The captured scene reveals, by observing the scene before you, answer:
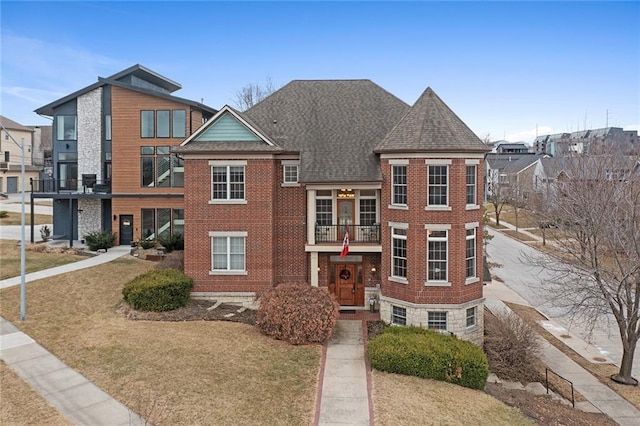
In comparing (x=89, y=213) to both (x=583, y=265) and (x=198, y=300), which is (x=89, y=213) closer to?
(x=198, y=300)

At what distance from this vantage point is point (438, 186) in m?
19.0

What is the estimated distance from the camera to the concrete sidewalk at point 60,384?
1109 cm

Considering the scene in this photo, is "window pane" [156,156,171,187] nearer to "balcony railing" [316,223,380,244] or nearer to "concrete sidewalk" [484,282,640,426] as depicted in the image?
"balcony railing" [316,223,380,244]

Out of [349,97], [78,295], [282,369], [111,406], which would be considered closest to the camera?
[111,406]

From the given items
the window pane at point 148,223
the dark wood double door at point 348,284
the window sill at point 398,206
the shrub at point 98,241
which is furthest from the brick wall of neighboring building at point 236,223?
the shrub at point 98,241

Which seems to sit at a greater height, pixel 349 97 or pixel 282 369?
pixel 349 97

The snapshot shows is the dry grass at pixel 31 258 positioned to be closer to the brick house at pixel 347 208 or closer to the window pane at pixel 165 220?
the window pane at pixel 165 220

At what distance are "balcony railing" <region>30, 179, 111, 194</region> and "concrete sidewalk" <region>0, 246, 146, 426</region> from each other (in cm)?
1578

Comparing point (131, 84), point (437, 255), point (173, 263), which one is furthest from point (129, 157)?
point (437, 255)

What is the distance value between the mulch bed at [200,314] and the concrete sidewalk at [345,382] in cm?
412

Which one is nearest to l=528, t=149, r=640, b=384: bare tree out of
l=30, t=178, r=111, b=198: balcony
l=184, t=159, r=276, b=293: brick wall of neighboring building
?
l=184, t=159, r=276, b=293: brick wall of neighboring building

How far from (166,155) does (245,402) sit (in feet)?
71.9

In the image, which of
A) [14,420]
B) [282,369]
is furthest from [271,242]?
[14,420]

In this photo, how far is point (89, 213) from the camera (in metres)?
31.9
